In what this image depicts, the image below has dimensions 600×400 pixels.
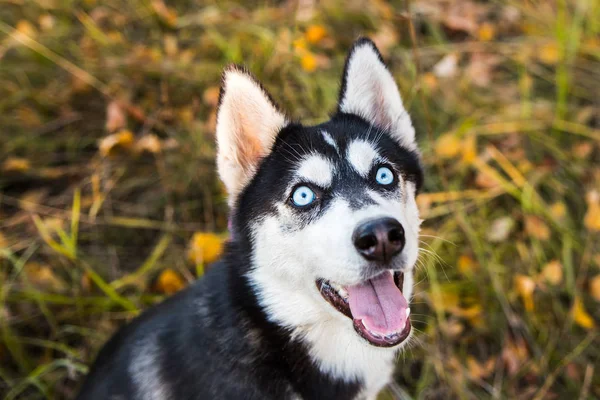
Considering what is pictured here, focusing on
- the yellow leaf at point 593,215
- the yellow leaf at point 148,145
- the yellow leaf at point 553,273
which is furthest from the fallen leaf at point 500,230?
the yellow leaf at point 148,145

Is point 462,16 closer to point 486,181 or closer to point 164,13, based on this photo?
point 486,181

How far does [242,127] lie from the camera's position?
97.3 inches

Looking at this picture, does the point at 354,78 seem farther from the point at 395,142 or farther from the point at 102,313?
the point at 102,313

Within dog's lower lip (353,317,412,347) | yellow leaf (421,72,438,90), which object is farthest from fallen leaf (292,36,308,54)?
dog's lower lip (353,317,412,347)

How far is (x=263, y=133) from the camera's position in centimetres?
250

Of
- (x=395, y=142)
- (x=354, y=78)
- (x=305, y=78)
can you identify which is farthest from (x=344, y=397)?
(x=305, y=78)

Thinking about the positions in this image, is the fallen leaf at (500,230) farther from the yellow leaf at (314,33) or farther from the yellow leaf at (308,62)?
the yellow leaf at (314,33)

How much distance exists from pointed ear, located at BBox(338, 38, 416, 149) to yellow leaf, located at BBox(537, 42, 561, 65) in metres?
2.65

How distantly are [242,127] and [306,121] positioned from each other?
6.33 ft

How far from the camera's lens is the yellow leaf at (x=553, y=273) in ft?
12.0

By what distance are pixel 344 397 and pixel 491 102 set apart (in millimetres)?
3071

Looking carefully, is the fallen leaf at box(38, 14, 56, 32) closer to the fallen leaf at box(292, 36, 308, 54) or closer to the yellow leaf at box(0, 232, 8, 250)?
the yellow leaf at box(0, 232, 8, 250)

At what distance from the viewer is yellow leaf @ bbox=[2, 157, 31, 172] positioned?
168 inches

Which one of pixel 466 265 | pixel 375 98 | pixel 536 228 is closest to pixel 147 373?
pixel 375 98
